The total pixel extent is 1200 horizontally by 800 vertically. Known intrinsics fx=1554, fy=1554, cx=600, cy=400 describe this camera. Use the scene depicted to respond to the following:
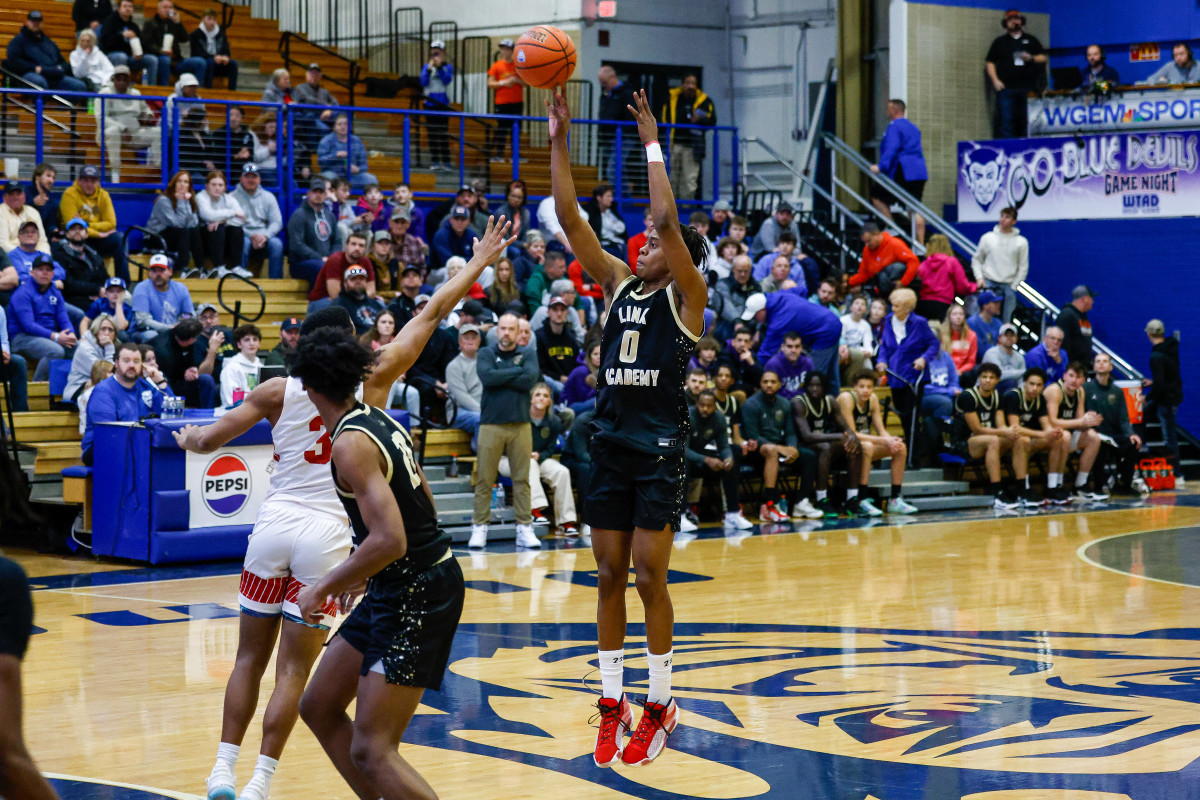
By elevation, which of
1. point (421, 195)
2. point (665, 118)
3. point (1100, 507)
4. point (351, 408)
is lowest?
point (1100, 507)

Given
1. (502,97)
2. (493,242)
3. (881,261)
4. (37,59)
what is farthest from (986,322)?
(493,242)

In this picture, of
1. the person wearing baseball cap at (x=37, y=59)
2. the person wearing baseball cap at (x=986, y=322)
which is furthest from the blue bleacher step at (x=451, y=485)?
the person wearing baseball cap at (x=986, y=322)

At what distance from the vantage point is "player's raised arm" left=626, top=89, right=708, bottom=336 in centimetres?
578

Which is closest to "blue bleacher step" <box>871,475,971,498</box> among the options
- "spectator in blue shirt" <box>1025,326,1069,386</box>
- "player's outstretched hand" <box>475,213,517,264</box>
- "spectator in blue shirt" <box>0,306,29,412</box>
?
"spectator in blue shirt" <box>1025,326,1069,386</box>

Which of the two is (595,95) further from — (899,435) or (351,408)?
(351,408)

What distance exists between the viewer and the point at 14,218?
13688 mm

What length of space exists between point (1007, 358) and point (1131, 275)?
175 inches

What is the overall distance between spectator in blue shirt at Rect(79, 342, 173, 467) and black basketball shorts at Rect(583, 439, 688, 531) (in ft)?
21.6

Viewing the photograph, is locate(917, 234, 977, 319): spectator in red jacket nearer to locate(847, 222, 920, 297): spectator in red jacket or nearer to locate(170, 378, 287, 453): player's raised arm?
locate(847, 222, 920, 297): spectator in red jacket

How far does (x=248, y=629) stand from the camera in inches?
210

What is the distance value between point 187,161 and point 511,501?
577 centimetres

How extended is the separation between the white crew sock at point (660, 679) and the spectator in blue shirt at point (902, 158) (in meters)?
14.8

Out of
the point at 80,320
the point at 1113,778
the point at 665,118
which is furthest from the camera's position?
the point at 665,118

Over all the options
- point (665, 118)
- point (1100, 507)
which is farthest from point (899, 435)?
point (665, 118)
